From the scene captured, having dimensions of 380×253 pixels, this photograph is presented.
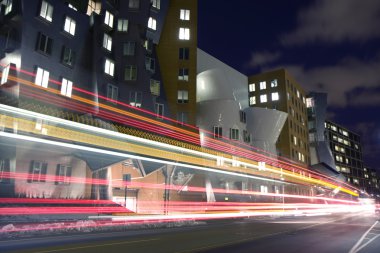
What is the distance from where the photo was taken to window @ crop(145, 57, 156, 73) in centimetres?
4196

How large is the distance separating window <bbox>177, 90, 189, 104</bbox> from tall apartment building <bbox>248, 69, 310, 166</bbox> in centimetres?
3249

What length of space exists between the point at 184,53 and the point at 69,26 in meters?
19.4

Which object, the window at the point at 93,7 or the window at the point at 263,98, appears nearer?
the window at the point at 93,7

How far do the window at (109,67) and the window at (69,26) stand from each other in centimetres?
439

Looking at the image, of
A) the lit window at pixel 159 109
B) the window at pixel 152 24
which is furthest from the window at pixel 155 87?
the window at pixel 152 24

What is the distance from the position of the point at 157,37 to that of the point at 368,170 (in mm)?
170411

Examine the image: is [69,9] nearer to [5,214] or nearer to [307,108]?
[5,214]

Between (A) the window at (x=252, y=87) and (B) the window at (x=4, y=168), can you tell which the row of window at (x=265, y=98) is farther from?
(B) the window at (x=4, y=168)

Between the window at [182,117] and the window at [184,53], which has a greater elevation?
the window at [184,53]

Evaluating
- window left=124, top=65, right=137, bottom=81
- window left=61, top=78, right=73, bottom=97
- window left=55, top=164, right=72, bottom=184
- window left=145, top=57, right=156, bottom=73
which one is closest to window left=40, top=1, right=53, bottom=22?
window left=61, top=78, right=73, bottom=97

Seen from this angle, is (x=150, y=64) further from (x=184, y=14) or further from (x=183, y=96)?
(x=184, y=14)

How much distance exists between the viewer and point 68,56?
31.4 meters

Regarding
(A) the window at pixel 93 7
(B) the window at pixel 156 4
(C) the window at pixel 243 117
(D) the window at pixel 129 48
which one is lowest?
(C) the window at pixel 243 117

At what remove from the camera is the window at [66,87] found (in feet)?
99.5
